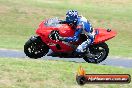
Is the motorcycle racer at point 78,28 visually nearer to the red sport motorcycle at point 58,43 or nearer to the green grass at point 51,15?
the red sport motorcycle at point 58,43

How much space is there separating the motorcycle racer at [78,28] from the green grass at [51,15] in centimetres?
1276

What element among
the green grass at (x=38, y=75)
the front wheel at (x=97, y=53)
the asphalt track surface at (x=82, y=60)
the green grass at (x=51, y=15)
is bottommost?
the green grass at (x=51, y=15)

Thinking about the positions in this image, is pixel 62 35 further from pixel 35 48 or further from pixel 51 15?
pixel 51 15

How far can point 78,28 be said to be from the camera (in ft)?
56.9

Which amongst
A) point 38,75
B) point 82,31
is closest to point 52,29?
point 82,31

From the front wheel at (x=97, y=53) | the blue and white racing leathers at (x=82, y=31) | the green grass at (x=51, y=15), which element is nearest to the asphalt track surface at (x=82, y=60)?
the front wheel at (x=97, y=53)

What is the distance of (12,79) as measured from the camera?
498 inches

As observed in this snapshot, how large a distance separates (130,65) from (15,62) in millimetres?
5989

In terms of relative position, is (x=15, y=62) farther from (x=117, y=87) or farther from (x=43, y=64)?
(x=117, y=87)

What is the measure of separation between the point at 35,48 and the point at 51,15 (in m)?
23.2

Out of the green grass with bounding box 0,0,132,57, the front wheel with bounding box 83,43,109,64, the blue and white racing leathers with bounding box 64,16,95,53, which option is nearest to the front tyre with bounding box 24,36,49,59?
the blue and white racing leathers with bounding box 64,16,95,53

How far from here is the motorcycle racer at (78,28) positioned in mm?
17328

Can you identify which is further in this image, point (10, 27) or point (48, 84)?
point (10, 27)

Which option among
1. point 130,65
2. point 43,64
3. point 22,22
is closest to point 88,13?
point 22,22
